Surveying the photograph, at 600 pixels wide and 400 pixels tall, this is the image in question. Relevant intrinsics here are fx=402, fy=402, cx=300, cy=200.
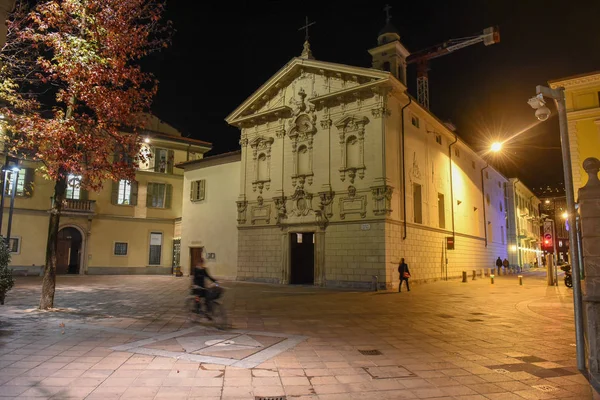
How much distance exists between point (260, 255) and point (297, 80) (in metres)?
11.3

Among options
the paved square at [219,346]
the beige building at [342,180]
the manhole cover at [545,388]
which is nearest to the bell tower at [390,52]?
the beige building at [342,180]

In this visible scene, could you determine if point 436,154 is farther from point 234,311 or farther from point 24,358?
point 24,358

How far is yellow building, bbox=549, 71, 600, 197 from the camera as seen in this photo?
2405 centimetres

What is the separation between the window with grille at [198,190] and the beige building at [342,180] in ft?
2.45

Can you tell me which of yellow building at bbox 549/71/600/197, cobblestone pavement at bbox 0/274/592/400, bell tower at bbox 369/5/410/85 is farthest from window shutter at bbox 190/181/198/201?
yellow building at bbox 549/71/600/197

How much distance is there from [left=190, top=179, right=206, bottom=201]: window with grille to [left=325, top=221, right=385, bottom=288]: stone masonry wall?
38.3ft

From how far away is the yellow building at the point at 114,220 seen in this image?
30.2m

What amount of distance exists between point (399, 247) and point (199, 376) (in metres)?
17.3

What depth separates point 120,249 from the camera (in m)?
33.7

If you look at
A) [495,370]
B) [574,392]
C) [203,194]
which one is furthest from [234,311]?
[203,194]

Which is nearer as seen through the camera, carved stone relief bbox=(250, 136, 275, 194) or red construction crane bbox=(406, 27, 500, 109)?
carved stone relief bbox=(250, 136, 275, 194)

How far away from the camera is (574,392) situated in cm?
527

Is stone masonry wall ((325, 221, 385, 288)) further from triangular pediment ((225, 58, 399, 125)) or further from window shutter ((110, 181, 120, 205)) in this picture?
window shutter ((110, 181, 120, 205))

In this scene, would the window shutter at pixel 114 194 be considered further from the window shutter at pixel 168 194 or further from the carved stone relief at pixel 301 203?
the carved stone relief at pixel 301 203
